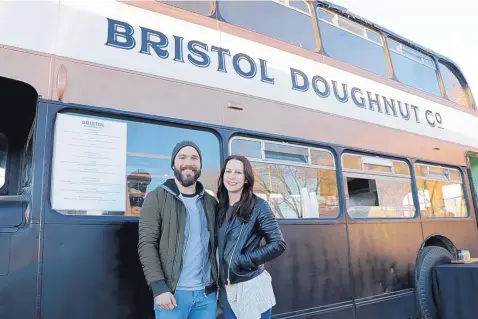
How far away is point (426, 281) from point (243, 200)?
3.18 meters

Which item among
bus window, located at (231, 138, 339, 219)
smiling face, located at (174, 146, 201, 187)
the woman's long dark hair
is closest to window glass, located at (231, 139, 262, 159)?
bus window, located at (231, 138, 339, 219)

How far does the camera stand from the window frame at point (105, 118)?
7.47ft

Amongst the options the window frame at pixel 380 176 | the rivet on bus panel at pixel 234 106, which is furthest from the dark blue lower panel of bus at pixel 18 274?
the window frame at pixel 380 176

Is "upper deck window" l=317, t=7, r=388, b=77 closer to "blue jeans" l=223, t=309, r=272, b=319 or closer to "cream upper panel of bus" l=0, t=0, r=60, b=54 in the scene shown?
"cream upper panel of bus" l=0, t=0, r=60, b=54

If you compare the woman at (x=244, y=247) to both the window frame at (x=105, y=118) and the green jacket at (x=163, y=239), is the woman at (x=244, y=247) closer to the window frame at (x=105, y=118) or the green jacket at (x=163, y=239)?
the green jacket at (x=163, y=239)

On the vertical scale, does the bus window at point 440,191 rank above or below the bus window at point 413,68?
below

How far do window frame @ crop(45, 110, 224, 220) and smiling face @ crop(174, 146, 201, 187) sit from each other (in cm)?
56

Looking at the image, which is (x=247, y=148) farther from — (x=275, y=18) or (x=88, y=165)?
(x=275, y=18)

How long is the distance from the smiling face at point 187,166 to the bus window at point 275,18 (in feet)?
5.61

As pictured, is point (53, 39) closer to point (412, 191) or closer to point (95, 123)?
point (95, 123)

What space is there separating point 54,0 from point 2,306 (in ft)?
6.15

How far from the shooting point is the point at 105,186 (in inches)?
96.8

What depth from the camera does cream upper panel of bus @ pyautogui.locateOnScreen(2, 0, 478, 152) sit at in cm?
263

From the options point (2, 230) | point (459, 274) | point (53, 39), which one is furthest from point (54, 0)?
point (459, 274)
